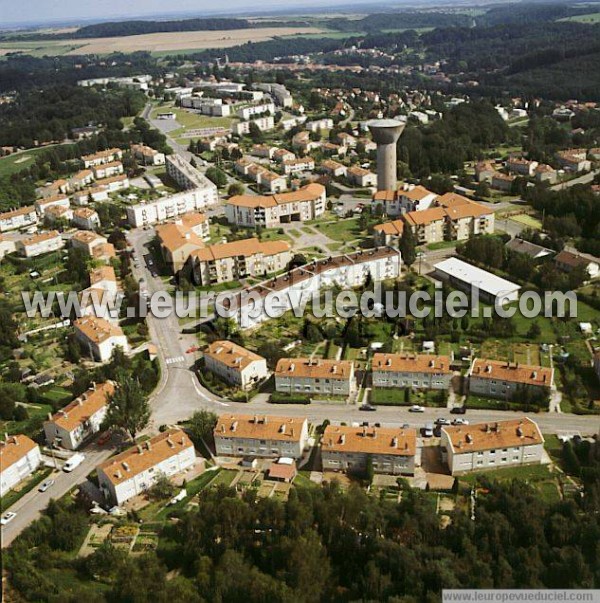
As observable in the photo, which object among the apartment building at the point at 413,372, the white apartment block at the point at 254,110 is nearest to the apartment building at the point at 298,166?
the white apartment block at the point at 254,110

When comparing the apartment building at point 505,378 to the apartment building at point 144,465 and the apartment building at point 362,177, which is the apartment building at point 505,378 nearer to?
the apartment building at point 144,465

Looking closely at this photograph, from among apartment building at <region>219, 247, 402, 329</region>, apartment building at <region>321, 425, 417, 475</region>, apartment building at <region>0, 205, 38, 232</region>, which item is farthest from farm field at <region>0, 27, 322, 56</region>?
apartment building at <region>321, 425, 417, 475</region>

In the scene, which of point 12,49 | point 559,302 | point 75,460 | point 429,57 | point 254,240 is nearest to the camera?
point 75,460

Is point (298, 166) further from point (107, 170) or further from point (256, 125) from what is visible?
point (256, 125)

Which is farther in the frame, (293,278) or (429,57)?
(429,57)

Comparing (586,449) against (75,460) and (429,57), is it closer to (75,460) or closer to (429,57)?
(75,460)

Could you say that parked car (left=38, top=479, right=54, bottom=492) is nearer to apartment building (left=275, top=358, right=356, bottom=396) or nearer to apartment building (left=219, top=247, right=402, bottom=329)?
apartment building (left=275, top=358, right=356, bottom=396)

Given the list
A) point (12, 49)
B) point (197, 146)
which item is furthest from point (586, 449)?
point (12, 49)

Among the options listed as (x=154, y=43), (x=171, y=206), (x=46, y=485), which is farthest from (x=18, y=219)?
(x=154, y=43)

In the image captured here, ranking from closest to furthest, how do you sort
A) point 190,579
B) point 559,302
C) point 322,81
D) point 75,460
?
point 190,579
point 75,460
point 559,302
point 322,81
